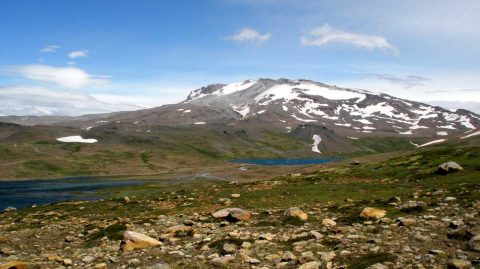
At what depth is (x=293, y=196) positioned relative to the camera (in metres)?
42.2

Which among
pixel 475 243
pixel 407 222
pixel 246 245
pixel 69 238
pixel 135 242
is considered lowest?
pixel 69 238

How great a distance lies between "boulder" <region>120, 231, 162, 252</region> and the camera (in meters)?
21.2

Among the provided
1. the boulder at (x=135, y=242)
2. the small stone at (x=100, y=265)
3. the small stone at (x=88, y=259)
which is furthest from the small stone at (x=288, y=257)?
the small stone at (x=88, y=259)

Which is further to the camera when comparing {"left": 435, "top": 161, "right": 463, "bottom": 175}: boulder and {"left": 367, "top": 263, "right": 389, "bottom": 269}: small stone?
{"left": 435, "top": 161, "right": 463, "bottom": 175}: boulder

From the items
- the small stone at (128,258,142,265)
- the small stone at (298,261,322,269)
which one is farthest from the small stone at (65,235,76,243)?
the small stone at (298,261,322,269)

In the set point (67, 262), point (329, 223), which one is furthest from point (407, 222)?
point (67, 262)

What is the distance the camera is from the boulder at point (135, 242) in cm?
2119

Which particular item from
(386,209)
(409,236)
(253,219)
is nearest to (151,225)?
(253,219)

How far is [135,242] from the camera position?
2144 cm

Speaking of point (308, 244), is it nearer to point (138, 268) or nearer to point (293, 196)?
point (138, 268)

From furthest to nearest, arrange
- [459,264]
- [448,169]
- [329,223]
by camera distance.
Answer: [448,169] → [329,223] → [459,264]

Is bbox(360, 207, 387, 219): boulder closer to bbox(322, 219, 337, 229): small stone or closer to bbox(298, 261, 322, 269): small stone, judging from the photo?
bbox(322, 219, 337, 229): small stone

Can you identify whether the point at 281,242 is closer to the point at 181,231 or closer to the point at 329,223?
the point at 329,223

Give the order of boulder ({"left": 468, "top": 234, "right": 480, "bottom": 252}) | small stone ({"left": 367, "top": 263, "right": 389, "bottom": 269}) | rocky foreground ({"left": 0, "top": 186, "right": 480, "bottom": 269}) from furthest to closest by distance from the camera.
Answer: rocky foreground ({"left": 0, "top": 186, "right": 480, "bottom": 269}), boulder ({"left": 468, "top": 234, "right": 480, "bottom": 252}), small stone ({"left": 367, "top": 263, "right": 389, "bottom": 269})
